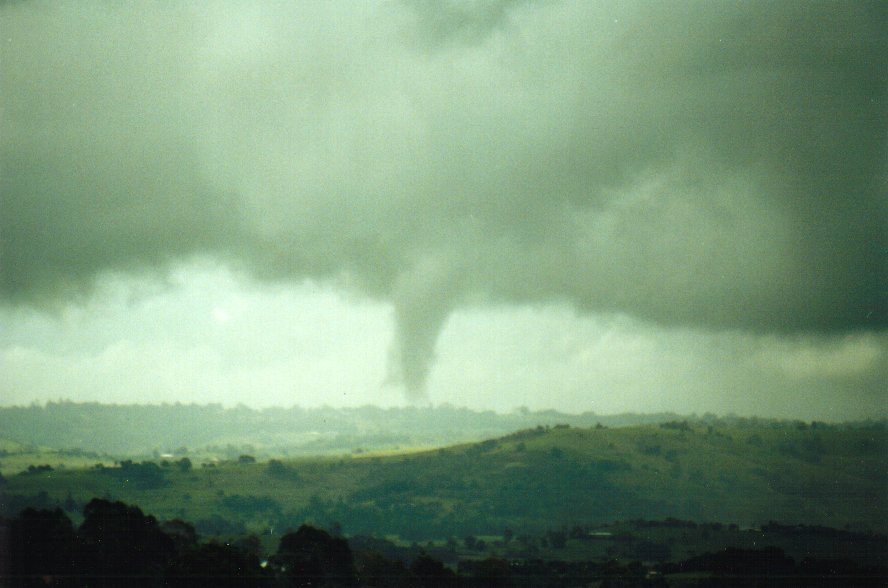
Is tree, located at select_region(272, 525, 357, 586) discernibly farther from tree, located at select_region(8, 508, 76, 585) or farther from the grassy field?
the grassy field

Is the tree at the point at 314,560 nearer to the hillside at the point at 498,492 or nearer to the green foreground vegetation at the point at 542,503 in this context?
the green foreground vegetation at the point at 542,503

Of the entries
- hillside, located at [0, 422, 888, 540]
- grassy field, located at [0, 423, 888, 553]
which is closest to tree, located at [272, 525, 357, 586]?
grassy field, located at [0, 423, 888, 553]

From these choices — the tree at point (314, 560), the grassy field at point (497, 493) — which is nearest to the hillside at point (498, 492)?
the grassy field at point (497, 493)

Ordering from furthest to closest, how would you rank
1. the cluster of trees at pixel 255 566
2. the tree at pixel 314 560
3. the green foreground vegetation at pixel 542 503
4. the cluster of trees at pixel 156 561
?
the green foreground vegetation at pixel 542 503 → the tree at pixel 314 560 → the cluster of trees at pixel 255 566 → the cluster of trees at pixel 156 561

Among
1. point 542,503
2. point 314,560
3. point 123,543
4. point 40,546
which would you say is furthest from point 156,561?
point 542,503

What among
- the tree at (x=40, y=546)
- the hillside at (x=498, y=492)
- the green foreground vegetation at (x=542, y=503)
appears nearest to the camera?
the tree at (x=40, y=546)

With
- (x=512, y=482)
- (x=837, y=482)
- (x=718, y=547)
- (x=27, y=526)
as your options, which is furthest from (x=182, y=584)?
(x=837, y=482)

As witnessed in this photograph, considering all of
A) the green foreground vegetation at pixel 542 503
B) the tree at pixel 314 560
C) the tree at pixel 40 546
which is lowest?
the green foreground vegetation at pixel 542 503

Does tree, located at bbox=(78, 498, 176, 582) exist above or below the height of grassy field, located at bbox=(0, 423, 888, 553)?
above
